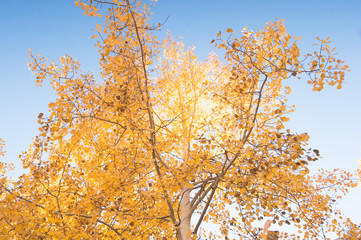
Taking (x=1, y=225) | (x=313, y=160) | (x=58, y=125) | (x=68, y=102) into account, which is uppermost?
(x=68, y=102)

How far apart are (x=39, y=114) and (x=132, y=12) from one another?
6.41 feet

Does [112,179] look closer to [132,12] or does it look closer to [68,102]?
[68,102]

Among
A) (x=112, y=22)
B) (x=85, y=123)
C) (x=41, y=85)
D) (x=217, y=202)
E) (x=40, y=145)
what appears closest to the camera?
(x=112, y=22)

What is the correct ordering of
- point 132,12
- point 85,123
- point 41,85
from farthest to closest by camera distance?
point 41,85 → point 85,123 → point 132,12

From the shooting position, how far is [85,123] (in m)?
3.58

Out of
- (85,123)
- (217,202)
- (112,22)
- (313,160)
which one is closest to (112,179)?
(85,123)

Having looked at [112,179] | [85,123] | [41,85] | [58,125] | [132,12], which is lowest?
[112,179]

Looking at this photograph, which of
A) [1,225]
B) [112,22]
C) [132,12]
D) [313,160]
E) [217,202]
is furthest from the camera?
[217,202]

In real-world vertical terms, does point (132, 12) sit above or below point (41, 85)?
below

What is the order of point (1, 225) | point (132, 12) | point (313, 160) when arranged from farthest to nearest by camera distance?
point (132, 12), point (313, 160), point (1, 225)

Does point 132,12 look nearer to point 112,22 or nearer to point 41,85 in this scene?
point 112,22

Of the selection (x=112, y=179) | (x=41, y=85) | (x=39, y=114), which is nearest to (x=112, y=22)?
(x=39, y=114)

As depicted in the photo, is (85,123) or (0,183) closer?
(0,183)

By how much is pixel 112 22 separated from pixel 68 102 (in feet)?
4.61
